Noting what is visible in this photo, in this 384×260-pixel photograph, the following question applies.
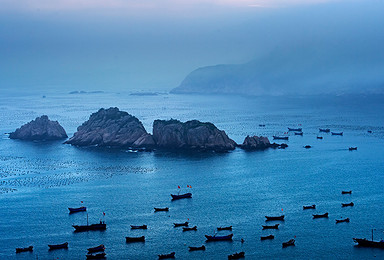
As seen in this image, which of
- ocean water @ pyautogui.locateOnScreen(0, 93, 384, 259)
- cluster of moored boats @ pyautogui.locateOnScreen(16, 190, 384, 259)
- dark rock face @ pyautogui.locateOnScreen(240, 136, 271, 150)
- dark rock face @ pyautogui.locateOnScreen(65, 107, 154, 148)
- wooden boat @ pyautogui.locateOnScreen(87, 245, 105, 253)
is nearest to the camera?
cluster of moored boats @ pyautogui.locateOnScreen(16, 190, 384, 259)

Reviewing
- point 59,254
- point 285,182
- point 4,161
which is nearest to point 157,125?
point 4,161

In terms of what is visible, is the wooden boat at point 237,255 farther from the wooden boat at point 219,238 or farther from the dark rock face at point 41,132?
the dark rock face at point 41,132

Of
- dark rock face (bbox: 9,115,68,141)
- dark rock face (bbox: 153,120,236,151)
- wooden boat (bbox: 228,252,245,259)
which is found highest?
dark rock face (bbox: 9,115,68,141)

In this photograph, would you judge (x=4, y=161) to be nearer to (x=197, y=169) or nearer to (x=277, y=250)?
(x=197, y=169)

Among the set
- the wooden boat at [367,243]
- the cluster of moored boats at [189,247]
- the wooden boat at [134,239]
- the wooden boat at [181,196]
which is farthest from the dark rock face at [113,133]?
the wooden boat at [367,243]

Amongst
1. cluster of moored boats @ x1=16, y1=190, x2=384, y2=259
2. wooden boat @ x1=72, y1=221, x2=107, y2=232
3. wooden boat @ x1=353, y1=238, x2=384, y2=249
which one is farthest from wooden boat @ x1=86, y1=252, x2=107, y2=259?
wooden boat @ x1=353, y1=238, x2=384, y2=249

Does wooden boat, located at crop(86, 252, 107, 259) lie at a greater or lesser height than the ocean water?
lesser

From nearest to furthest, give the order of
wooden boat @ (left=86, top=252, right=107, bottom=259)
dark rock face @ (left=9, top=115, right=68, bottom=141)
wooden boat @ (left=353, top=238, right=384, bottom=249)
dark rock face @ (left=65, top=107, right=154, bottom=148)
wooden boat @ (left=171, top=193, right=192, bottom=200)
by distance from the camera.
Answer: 1. wooden boat @ (left=86, top=252, right=107, bottom=259)
2. wooden boat @ (left=353, top=238, right=384, bottom=249)
3. wooden boat @ (left=171, top=193, right=192, bottom=200)
4. dark rock face @ (left=65, top=107, right=154, bottom=148)
5. dark rock face @ (left=9, top=115, right=68, bottom=141)

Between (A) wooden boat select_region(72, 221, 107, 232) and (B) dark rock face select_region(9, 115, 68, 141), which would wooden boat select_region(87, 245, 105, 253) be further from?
(B) dark rock face select_region(9, 115, 68, 141)
